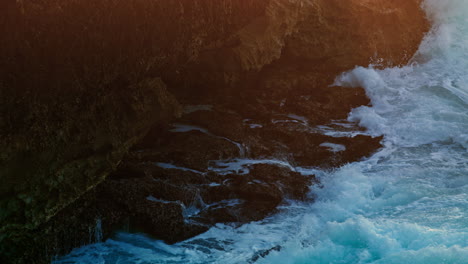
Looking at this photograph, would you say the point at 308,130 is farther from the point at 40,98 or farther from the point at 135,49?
the point at 40,98

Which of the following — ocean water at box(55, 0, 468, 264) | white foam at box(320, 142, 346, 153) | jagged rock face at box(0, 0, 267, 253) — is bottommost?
ocean water at box(55, 0, 468, 264)

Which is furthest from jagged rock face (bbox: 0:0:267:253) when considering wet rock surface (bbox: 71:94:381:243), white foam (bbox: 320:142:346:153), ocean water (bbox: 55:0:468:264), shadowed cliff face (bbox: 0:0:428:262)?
white foam (bbox: 320:142:346:153)

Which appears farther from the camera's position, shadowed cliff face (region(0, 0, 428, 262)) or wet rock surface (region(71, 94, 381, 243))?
wet rock surface (region(71, 94, 381, 243))

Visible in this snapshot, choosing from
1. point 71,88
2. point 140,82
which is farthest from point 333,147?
point 71,88

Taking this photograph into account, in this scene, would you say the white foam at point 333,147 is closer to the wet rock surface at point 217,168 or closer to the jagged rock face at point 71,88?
the wet rock surface at point 217,168

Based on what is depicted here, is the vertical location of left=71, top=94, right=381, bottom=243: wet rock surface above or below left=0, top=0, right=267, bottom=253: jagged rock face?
below

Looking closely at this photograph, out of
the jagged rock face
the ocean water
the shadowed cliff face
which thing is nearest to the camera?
the jagged rock face

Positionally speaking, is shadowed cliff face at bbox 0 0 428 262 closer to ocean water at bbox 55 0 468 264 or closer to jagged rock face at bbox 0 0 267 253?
jagged rock face at bbox 0 0 267 253

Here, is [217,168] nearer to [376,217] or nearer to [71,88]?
[376,217]
